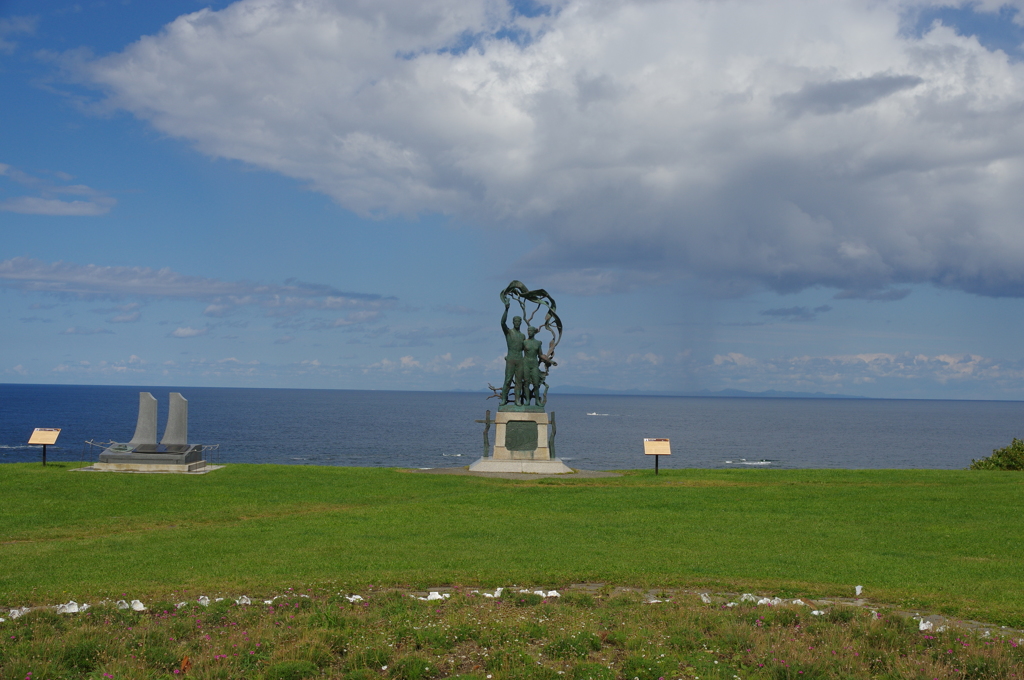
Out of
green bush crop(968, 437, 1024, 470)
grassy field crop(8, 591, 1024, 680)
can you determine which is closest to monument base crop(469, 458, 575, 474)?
green bush crop(968, 437, 1024, 470)

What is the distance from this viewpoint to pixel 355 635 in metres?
8.69

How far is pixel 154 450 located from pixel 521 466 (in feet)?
43.1

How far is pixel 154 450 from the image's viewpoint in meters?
27.2

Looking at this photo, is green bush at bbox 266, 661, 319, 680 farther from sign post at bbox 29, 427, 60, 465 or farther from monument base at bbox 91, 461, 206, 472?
sign post at bbox 29, 427, 60, 465

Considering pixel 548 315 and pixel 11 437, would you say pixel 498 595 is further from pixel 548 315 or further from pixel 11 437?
pixel 11 437

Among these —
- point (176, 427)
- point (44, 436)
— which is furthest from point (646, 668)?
point (44, 436)

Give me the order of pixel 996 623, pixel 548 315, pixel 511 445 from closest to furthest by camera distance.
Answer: pixel 996 623 → pixel 511 445 → pixel 548 315

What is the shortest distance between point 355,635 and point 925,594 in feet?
25.6

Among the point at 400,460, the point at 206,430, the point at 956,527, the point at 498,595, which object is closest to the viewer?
the point at 498,595

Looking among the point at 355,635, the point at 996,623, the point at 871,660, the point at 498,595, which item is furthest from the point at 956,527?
the point at 355,635

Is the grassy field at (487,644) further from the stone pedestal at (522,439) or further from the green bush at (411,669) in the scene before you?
the stone pedestal at (522,439)

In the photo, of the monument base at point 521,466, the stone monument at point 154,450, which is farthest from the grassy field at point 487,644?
the monument base at point 521,466

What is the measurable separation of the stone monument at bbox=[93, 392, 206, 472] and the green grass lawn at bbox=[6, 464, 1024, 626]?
1.65 m

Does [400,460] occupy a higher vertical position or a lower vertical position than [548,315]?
lower
